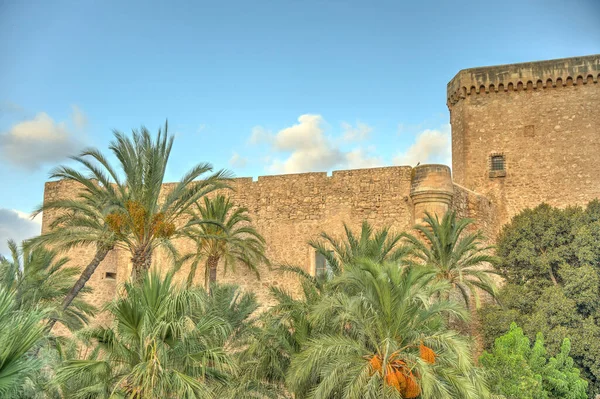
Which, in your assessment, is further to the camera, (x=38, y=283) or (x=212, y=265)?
(x=212, y=265)

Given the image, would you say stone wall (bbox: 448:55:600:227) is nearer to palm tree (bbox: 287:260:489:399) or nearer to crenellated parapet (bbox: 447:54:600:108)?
crenellated parapet (bbox: 447:54:600:108)

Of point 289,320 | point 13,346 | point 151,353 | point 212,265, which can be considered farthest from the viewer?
point 212,265

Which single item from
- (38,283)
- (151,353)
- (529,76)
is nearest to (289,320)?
(151,353)

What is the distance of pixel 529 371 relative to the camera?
45.4ft

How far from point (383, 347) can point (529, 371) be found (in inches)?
235

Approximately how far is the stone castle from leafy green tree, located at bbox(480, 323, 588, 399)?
4.13m

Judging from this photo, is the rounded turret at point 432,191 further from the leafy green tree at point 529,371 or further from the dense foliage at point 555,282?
the leafy green tree at point 529,371

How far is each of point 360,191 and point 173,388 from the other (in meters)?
10.2

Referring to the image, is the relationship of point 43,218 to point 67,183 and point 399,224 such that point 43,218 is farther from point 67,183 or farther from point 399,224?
point 399,224

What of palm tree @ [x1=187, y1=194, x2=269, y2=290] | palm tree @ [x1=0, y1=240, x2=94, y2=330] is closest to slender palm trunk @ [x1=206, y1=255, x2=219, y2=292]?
palm tree @ [x1=187, y1=194, x2=269, y2=290]

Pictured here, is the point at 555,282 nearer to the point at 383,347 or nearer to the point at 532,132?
the point at 532,132

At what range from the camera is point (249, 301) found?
478 inches

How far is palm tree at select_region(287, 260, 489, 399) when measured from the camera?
9.16 m

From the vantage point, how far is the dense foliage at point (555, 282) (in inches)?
622
